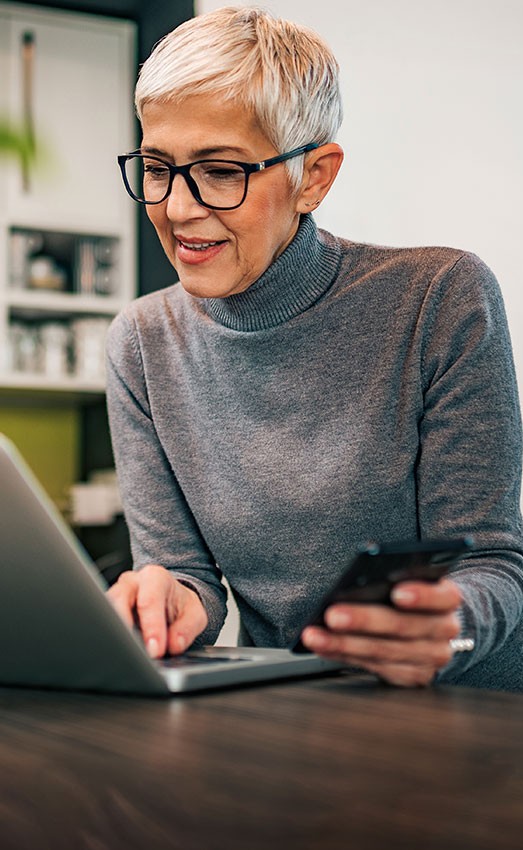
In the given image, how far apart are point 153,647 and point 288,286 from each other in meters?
0.62

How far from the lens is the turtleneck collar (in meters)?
1.50

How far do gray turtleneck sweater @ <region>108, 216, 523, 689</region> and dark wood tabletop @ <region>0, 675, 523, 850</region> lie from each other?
0.48m

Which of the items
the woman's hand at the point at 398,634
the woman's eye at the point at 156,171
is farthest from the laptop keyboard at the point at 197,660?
the woman's eye at the point at 156,171

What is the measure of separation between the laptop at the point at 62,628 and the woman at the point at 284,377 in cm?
21

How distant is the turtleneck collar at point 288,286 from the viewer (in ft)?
4.92

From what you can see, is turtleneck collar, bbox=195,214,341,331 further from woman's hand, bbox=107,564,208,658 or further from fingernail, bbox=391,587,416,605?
fingernail, bbox=391,587,416,605

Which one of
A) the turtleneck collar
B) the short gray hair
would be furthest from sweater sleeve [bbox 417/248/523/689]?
the short gray hair

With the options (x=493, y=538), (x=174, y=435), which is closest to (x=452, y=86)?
(x=174, y=435)

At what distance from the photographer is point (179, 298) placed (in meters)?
1.67

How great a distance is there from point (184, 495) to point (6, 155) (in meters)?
2.84

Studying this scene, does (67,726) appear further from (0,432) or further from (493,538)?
(0,432)

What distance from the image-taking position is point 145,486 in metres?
1.59

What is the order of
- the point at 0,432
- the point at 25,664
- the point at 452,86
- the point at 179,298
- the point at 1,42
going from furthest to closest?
the point at 0,432
the point at 1,42
the point at 452,86
the point at 179,298
the point at 25,664

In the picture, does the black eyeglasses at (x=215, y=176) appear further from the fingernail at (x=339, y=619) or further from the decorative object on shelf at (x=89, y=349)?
the decorative object on shelf at (x=89, y=349)
